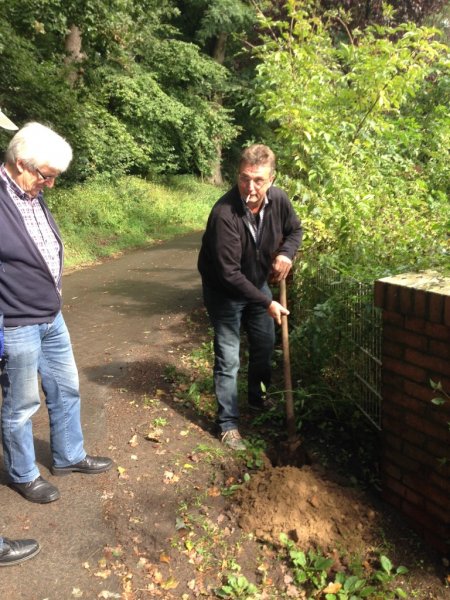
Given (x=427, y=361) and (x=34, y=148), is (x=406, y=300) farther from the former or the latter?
(x=34, y=148)

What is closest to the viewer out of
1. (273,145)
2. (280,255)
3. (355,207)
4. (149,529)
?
(149,529)

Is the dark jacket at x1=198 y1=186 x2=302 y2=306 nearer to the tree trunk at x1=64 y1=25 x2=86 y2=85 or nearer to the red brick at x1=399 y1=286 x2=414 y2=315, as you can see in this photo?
the red brick at x1=399 y1=286 x2=414 y2=315

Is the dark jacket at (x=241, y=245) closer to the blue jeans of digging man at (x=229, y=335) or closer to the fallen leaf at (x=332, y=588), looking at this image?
the blue jeans of digging man at (x=229, y=335)

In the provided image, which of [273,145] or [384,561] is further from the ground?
[273,145]

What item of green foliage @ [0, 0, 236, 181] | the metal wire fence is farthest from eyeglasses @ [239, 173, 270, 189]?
green foliage @ [0, 0, 236, 181]

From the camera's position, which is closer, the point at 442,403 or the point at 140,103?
the point at 442,403

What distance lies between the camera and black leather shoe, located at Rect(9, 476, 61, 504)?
9.72 feet

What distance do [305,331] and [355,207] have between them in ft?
4.18

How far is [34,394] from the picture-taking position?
2811mm

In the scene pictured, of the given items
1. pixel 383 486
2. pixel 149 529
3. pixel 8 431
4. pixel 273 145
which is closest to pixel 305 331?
pixel 383 486

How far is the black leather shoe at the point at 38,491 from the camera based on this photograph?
296 centimetres

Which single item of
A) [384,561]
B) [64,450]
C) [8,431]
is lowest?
[384,561]

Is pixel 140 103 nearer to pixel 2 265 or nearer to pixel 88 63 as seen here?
pixel 88 63

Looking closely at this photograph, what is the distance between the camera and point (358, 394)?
3586 mm
